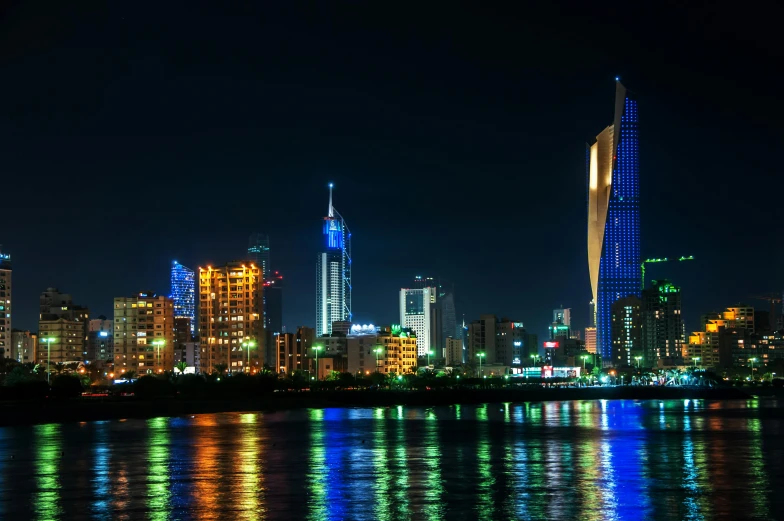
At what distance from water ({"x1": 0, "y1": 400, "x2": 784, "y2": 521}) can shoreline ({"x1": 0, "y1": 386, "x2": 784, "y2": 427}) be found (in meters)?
16.7

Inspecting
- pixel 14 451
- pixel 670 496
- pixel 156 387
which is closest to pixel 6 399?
pixel 156 387

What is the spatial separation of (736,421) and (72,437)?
4906cm

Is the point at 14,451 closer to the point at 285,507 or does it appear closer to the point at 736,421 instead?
the point at 285,507

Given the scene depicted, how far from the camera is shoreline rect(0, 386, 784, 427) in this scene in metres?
75.0

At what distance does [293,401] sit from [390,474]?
7364 cm

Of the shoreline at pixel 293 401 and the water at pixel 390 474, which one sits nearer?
Result: the water at pixel 390 474

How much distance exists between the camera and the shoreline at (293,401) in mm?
75000

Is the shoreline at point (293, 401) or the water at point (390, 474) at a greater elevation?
the water at point (390, 474)

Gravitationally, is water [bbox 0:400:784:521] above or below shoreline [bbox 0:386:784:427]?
above

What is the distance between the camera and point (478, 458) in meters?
39.9

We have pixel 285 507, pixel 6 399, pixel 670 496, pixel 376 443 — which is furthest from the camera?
pixel 6 399

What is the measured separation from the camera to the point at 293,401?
348 ft

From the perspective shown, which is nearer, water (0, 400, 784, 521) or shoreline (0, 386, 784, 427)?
water (0, 400, 784, 521)

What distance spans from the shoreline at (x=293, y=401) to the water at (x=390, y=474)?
16.7m
